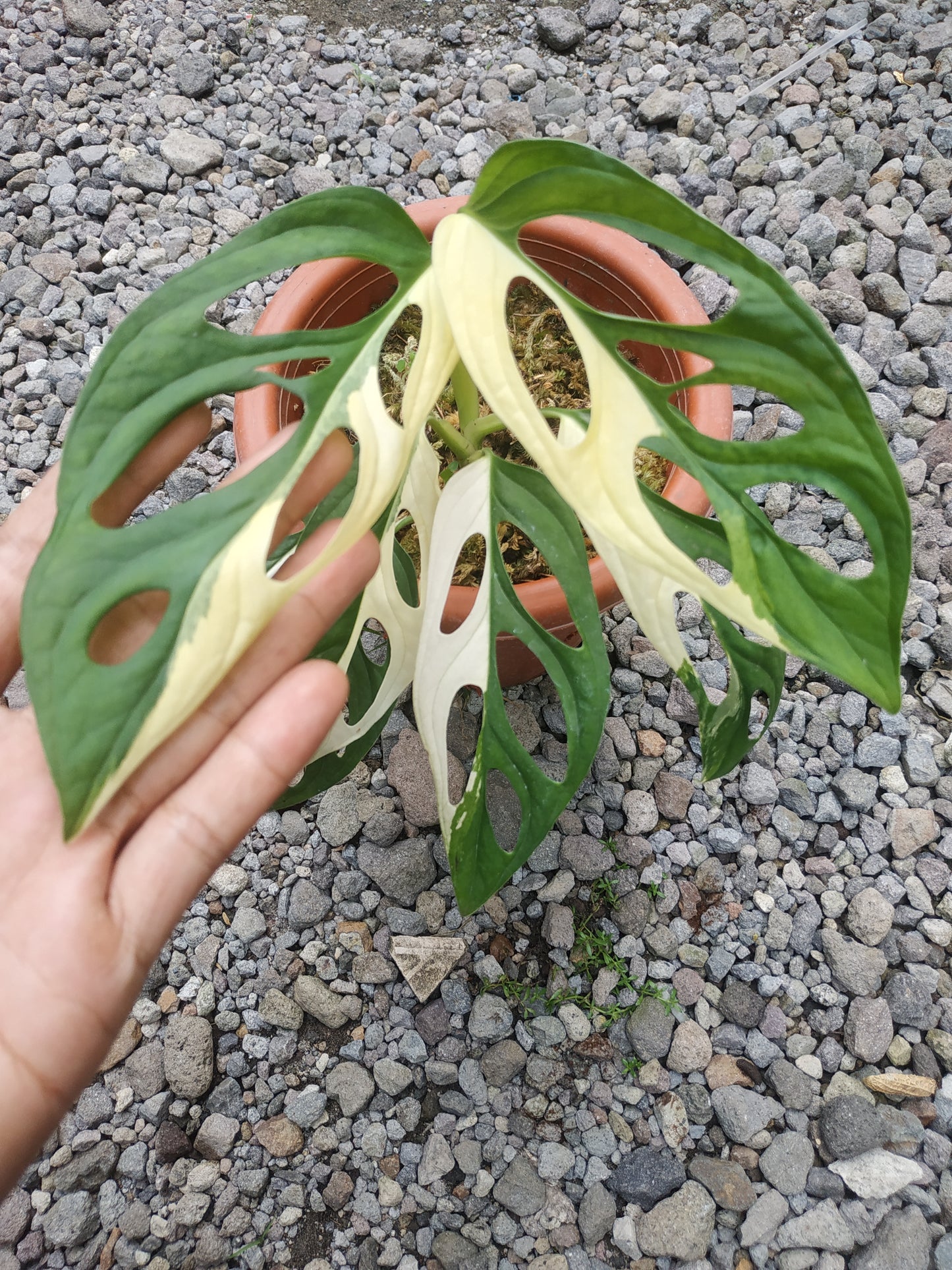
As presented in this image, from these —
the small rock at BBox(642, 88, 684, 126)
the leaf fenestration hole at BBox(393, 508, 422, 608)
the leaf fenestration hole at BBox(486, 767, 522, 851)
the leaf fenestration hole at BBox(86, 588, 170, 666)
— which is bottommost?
the leaf fenestration hole at BBox(486, 767, 522, 851)

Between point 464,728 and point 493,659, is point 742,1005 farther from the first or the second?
point 493,659

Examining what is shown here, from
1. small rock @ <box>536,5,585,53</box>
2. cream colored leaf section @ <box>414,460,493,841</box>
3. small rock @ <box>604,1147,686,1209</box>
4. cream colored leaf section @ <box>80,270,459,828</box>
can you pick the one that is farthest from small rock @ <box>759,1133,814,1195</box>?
small rock @ <box>536,5,585,53</box>

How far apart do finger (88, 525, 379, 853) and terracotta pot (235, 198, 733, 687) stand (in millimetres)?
194

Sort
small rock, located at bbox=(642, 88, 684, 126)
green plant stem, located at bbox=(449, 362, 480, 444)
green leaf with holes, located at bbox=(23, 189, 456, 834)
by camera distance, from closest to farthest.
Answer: green leaf with holes, located at bbox=(23, 189, 456, 834), green plant stem, located at bbox=(449, 362, 480, 444), small rock, located at bbox=(642, 88, 684, 126)

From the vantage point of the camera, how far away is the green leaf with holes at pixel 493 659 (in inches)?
36.5

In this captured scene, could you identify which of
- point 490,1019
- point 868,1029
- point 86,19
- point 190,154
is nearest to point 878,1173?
point 868,1029

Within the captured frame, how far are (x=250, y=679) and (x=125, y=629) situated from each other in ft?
0.44

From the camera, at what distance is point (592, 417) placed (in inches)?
30.4

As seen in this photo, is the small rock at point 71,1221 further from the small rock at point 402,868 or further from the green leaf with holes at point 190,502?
the green leaf with holes at point 190,502

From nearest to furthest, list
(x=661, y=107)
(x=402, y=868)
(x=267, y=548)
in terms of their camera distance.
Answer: (x=267, y=548) < (x=402, y=868) < (x=661, y=107)

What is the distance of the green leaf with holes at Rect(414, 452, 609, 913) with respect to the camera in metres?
0.93

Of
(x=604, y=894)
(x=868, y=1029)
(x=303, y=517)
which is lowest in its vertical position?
(x=868, y=1029)

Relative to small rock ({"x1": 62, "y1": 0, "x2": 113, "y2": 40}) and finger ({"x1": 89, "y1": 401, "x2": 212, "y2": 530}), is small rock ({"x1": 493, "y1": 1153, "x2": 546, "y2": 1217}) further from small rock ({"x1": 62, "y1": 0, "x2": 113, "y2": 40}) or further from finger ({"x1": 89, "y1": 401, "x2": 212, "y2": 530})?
small rock ({"x1": 62, "y1": 0, "x2": 113, "y2": 40})

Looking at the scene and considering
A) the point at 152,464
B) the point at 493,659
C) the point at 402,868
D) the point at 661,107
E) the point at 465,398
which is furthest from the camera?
the point at 661,107
